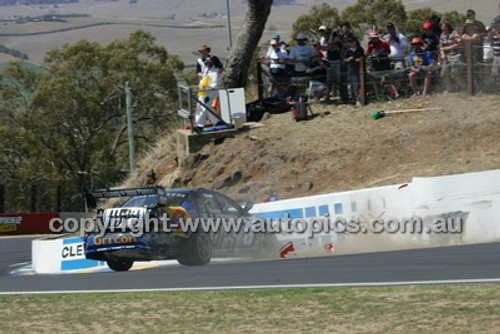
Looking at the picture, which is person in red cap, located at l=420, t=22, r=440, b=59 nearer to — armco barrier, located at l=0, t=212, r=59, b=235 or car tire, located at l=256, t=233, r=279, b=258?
car tire, located at l=256, t=233, r=279, b=258

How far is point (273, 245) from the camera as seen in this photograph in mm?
17500

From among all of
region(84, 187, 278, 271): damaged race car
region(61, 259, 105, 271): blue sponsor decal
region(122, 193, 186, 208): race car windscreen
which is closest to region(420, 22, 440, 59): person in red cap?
region(84, 187, 278, 271): damaged race car

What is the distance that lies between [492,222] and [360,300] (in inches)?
275

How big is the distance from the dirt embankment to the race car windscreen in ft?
18.7

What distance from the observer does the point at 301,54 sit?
23609 millimetres

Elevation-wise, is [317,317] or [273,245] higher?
[317,317]

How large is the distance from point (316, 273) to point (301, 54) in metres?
11.5

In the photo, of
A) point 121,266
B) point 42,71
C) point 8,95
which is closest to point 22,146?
point 8,95

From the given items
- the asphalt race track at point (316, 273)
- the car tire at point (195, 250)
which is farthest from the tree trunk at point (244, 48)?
the asphalt race track at point (316, 273)

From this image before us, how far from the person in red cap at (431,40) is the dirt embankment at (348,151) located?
1125 millimetres

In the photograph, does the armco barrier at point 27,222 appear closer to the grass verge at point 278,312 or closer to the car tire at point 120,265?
the car tire at point 120,265

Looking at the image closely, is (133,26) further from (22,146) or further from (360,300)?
(360,300)

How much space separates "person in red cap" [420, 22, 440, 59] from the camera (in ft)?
72.6

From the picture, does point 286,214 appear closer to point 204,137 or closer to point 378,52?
point 378,52
